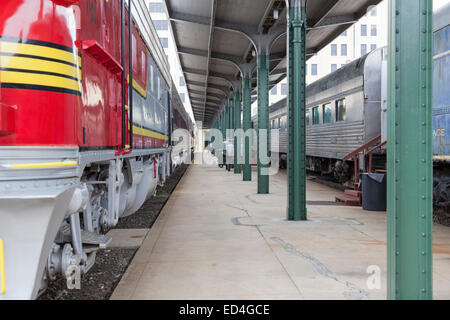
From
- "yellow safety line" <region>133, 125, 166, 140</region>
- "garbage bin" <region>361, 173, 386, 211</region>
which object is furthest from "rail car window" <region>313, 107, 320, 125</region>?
"yellow safety line" <region>133, 125, 166, 140</region>

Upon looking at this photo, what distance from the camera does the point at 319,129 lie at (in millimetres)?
16109

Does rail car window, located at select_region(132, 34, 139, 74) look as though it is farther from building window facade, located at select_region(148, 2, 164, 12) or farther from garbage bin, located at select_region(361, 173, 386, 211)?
building window facade, located at select_region(148, 2, 164, 12)

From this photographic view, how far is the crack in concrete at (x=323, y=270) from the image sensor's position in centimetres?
434

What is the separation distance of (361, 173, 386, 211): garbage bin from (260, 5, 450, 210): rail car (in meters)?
0.78

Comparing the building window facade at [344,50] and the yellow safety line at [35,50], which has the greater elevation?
the building window facade at [344,50]

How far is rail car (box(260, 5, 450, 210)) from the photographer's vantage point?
8461 mm

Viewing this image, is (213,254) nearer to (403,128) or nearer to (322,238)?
(322,238)

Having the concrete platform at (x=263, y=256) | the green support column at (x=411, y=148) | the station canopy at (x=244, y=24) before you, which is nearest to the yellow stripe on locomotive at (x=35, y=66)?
the concrete platform at (x=263, y=256)

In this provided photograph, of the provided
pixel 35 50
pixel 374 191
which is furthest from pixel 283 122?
pixel 35 50

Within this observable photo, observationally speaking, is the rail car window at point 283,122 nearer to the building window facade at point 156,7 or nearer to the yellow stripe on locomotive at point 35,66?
the yellow stripe on locomotive at point 35,66

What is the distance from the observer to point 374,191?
980cm

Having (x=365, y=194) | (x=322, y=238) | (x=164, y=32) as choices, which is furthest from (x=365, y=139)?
(x=164, y=32)

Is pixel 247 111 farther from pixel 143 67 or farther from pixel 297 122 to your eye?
pixel 143 67

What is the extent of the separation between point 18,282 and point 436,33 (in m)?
8.53
